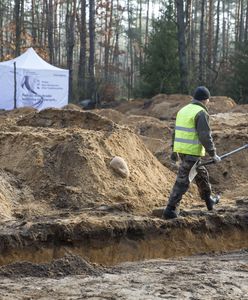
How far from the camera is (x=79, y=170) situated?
32.3 feet

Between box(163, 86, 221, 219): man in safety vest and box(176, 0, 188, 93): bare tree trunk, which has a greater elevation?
box(176, 0, 188, 93): bare tree trunk

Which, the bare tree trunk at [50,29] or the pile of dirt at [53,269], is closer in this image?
the pile of dirt at [53,269]

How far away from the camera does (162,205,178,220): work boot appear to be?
8.77 m

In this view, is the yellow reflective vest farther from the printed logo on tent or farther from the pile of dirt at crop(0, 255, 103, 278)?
the printed logo on tent

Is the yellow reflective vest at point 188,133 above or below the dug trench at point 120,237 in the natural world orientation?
above

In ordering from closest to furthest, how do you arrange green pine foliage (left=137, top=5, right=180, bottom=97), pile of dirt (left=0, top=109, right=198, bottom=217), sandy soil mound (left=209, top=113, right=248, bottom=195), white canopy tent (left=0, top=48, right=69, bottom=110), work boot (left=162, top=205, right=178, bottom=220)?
work boot (left=162, top=205, right=178, bottom=220) → pile of dirt (left=0, top=109, right=198, bottom=217) → sandy soil mound (left=209, top=113, right=248, bottom=195) → white canopy tent (left=0, top=48, right=69, bottom=110) → green pine foliage (left=137, top=5, right=180, bottom=97)

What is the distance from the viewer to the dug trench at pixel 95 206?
808 cm

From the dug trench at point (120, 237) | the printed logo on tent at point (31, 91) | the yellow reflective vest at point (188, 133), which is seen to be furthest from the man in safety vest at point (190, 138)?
the printed logo on tent at point (31, 91)

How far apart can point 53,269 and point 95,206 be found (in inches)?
105

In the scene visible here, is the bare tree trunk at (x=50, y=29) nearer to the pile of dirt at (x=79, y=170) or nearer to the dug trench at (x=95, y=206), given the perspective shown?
the dug trench at (x=95, y=206)

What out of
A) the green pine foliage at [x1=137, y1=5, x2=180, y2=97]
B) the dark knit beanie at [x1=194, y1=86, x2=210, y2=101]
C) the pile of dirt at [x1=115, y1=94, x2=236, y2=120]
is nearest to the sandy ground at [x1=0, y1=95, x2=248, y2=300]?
the dark knit beanie at [x1=194, y1=86, x2=210, y2=101]

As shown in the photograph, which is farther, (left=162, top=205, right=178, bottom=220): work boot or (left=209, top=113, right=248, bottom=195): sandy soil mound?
(left=209, top=113, right=248, bottom=195): sandy soil mound

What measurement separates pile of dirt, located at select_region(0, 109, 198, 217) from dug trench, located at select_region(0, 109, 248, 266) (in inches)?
0.6

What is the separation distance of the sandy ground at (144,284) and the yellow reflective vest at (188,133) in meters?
1.83
